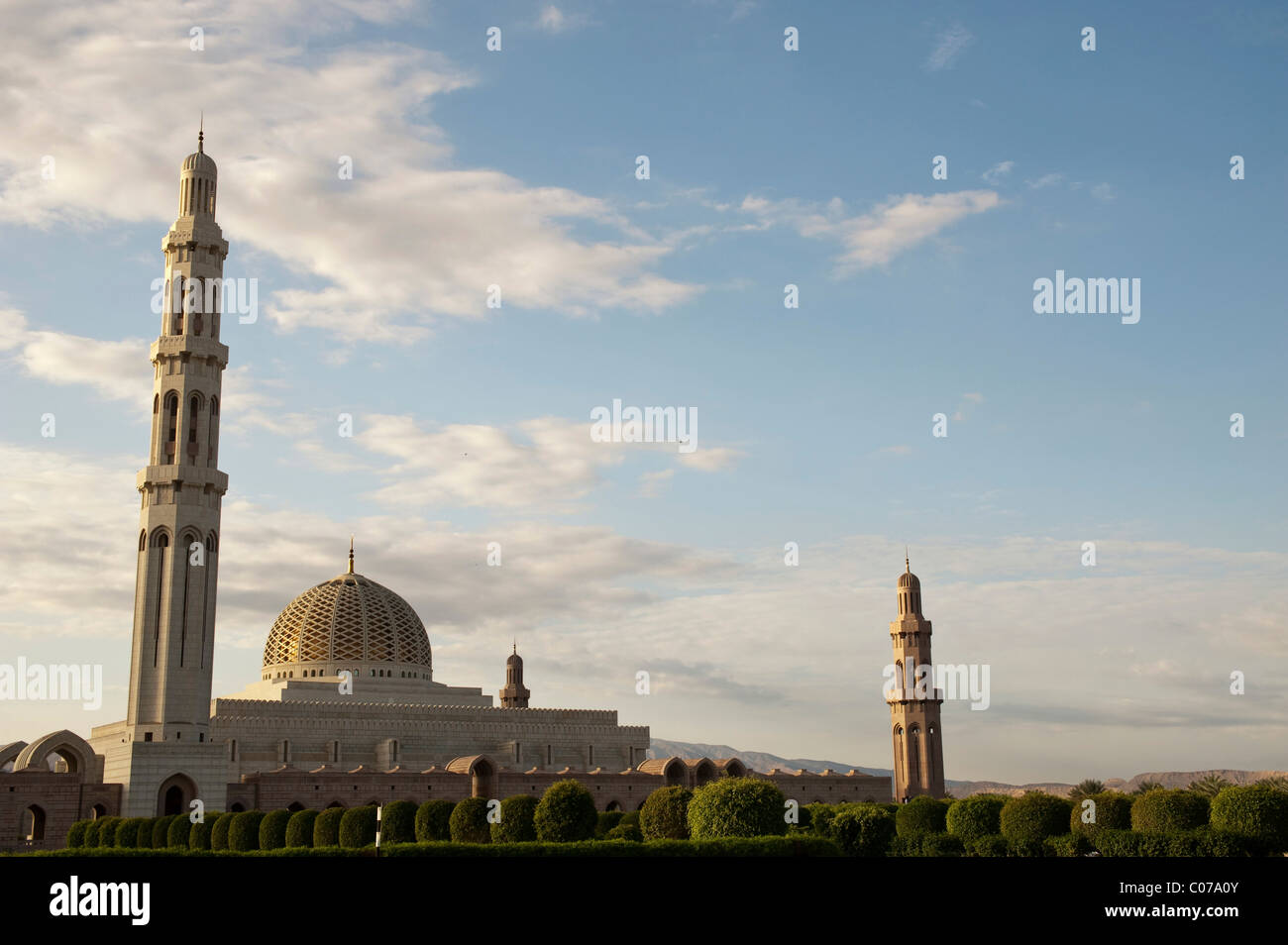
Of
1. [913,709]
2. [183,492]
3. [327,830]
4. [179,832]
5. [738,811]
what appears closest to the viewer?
[738,811]

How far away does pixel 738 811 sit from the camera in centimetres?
3033

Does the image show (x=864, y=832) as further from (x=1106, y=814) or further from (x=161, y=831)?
(x=161, y=831)

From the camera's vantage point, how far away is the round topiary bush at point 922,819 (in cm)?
3750

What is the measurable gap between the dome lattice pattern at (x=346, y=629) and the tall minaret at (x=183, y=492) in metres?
14.1

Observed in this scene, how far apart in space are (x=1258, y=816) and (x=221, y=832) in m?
27.6

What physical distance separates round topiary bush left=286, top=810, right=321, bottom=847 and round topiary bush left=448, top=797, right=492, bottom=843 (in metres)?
4.07

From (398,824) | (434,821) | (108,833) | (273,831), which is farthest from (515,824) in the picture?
(108,833)

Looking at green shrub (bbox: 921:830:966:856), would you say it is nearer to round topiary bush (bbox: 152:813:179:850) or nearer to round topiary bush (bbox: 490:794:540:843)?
round topiary bush (bbox: 490:794:540:843)

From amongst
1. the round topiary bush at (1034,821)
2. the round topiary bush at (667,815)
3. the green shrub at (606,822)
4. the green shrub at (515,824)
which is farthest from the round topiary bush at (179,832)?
the round topiary bush at (1034,821)
